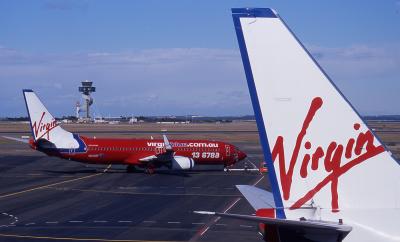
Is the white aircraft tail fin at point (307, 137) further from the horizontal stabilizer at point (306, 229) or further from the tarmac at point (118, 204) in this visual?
the tarmac at point (118, 204)

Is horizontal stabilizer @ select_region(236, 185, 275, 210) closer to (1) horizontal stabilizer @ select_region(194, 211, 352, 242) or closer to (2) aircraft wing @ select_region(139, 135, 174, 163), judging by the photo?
(1) horizontal stabilizer @ select_region(194, 211, 352, 242)

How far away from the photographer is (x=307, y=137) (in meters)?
8.91

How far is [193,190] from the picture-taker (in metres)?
41.8

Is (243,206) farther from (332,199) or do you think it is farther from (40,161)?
(40,161)

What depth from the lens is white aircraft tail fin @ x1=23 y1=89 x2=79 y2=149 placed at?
53500 millimetres

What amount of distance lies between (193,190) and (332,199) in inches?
1308

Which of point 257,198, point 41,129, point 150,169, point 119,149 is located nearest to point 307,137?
point 257,198

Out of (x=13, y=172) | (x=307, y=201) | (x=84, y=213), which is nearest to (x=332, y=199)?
(x=307, y=201)

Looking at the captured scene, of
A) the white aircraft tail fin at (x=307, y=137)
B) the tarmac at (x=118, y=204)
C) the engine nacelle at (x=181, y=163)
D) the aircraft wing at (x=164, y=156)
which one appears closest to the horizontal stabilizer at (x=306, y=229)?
the white aircraft tail fin at (x=307, y=137)

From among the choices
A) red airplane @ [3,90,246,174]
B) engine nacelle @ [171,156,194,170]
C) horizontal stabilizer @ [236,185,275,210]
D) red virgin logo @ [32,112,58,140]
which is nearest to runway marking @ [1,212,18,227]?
horizontal stabilizer @ [236,185,275,210]

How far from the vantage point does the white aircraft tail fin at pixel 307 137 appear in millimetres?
8695

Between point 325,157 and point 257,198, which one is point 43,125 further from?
point 325,157

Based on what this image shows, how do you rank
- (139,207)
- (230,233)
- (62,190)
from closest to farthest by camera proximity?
(230,233)
(139,207)
(62,190)

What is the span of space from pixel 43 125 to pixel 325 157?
1871 inches
